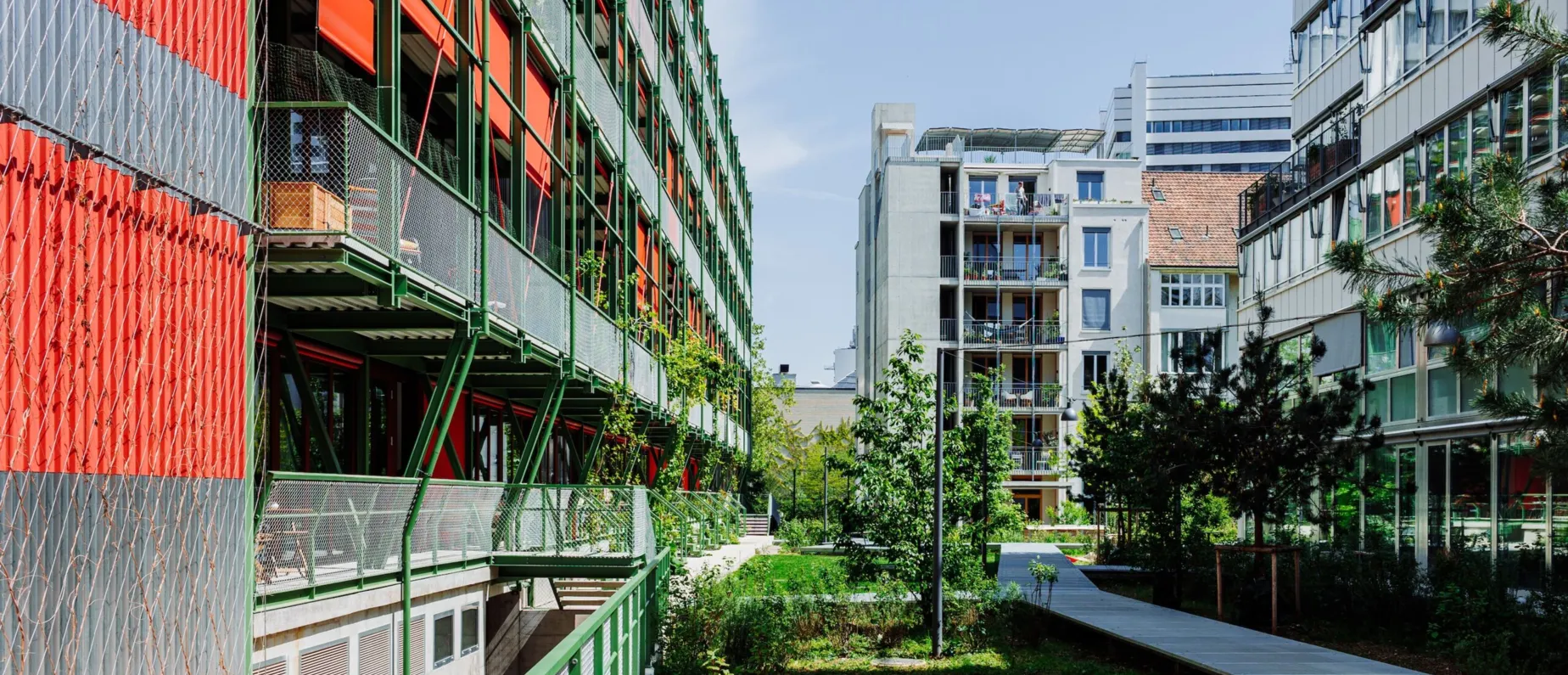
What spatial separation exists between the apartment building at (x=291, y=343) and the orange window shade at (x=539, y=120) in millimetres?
86

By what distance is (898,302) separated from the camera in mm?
63812

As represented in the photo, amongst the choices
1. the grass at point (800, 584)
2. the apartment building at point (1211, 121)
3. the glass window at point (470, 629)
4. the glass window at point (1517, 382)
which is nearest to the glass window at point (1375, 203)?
the glass window at point (1517, 382)

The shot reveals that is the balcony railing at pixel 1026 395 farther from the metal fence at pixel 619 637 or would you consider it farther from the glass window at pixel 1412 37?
the metal fence at pixel 619 637

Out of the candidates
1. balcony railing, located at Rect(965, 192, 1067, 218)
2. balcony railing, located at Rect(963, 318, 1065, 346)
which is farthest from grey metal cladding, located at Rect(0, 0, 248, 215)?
balcony railing, located at Rect(965, 192, 1067, 218)

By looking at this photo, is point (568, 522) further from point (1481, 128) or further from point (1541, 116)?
point (1481, 128)

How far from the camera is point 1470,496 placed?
24484 millimetres

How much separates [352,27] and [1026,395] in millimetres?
49174

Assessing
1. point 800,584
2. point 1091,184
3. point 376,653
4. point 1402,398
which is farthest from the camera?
point 1091,184

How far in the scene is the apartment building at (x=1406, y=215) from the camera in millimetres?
22141

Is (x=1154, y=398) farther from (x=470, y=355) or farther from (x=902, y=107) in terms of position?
(x=902, y=107)

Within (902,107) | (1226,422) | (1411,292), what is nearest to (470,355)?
(1411,292)

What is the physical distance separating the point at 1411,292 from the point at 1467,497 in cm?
1417

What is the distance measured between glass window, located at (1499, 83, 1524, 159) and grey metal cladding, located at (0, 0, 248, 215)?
18736mm

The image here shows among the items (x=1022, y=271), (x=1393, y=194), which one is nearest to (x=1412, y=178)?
(x=1393, y=194)
